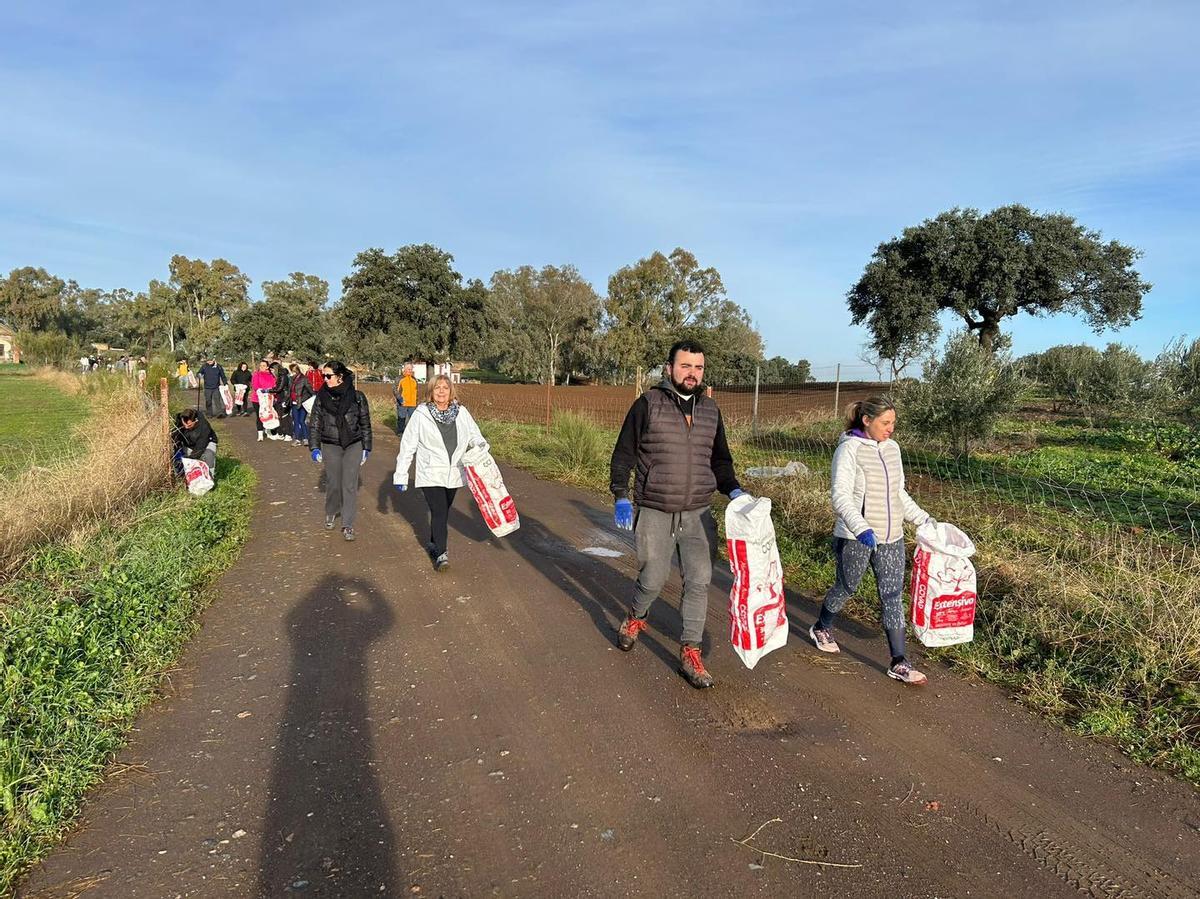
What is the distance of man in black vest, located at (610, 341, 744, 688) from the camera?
13.3 feet

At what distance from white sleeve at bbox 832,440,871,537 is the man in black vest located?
58cm

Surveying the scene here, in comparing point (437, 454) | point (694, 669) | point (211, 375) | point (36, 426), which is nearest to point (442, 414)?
point (437, 454)

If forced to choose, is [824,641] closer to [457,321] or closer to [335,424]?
[335,424]

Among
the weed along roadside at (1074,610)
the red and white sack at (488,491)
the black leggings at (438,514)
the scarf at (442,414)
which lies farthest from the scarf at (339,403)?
the weed along roadside at (1074,610)

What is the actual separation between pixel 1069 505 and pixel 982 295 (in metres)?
21.2

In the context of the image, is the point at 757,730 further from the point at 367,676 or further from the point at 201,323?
the point at 201,323

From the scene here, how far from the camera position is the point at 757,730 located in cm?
353

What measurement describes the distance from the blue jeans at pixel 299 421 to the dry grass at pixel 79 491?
4980mm

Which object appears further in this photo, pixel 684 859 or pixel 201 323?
pixel 201 323

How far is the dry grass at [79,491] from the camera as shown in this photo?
5891 millimetres

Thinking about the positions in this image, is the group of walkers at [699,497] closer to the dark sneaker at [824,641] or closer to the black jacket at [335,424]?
the dark sneaker at [824,641]

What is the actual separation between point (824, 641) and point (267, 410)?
14526mm

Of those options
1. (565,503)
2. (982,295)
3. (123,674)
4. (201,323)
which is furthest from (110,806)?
(201,323)

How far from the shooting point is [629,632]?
4.47 m
